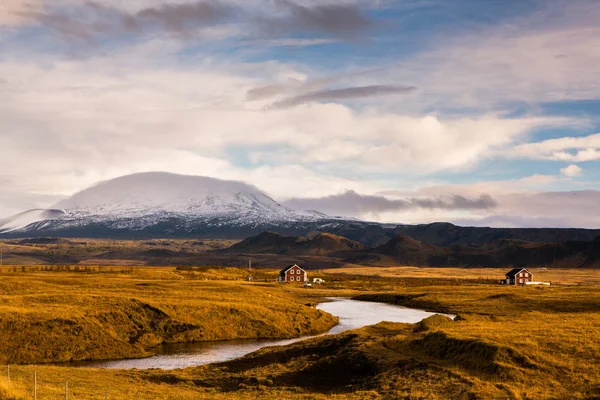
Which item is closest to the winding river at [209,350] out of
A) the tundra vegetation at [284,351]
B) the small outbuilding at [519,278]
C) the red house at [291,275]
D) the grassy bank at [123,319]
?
the grassy bank at [123,319]

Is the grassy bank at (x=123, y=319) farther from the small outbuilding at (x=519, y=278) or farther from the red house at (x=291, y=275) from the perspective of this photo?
the small outbuilding at (x=519, y=278)

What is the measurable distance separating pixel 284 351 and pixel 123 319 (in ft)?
73.3

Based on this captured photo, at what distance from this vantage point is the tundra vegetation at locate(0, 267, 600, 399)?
37.7m

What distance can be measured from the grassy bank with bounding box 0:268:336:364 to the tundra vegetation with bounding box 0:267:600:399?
0.14 m

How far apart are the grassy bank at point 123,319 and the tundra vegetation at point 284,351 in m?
0.14

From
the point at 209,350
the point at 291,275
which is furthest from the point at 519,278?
the point at 209,350

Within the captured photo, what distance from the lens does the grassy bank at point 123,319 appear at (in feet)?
196

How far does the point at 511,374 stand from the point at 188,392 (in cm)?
2035

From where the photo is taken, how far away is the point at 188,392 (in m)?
40.6

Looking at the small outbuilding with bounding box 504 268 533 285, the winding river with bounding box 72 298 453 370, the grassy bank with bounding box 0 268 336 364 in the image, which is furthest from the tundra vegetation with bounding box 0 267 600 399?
the small outbuilding with bounding box 504 268 533 285

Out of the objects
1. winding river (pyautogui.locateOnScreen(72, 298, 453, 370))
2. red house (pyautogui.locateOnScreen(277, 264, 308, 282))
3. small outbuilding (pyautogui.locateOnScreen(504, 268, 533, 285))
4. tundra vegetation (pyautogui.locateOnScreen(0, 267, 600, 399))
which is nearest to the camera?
tundra vegetation (pyautogui.locateOnScreen(0, 267, 600, 399))

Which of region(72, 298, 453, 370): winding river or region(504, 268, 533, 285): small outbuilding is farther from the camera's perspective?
region(504, 268, 533, 285): small outbuilding

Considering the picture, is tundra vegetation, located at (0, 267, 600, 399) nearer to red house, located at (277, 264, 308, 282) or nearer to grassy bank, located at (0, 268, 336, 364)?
grassy bank, located at (0, 268, 336, 364)

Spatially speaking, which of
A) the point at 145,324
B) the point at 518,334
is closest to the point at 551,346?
Result: the point at 518,334
